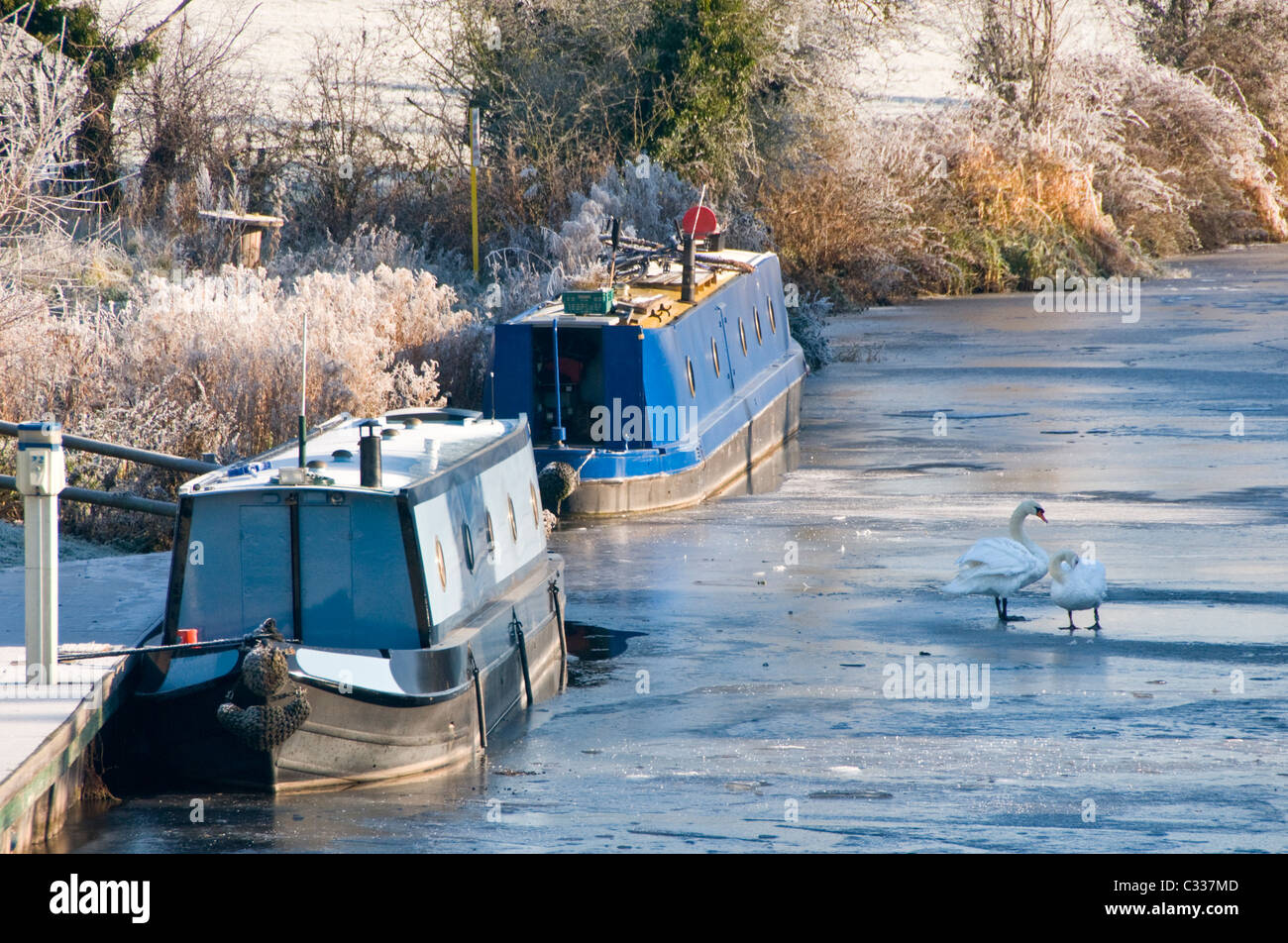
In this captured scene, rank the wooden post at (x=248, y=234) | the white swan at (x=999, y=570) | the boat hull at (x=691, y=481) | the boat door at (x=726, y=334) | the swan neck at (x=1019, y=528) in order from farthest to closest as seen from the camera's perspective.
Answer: the wooden post at (x=248, y=234) → the boat door at (x=726, y=334) → the boat hull at (x=691, y=481) → the swan neck at (x=1019, y=528) → the white swan at (x=999, y=570)

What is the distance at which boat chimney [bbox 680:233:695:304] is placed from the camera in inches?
775

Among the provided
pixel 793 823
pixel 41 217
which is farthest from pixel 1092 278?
pixel 793 823

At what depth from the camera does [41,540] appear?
31.5ft

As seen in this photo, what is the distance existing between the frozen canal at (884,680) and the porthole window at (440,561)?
1105mm

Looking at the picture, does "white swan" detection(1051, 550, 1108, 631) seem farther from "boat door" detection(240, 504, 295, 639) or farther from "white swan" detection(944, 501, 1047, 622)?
"boat door" detection(240, 504, 295, 639)

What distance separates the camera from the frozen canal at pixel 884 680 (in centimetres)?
920

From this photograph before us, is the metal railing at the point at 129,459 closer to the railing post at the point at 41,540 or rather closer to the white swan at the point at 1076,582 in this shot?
the railing post at the point at 41,540

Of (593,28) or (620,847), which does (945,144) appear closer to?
(593,28)

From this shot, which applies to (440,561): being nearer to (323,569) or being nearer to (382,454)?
(323,569)

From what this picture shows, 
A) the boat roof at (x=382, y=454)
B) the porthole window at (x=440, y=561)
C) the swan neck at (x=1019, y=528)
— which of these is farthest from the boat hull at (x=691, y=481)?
the porthole window at (x=440, y=561)

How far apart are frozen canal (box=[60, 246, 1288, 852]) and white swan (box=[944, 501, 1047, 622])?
0.31 meters

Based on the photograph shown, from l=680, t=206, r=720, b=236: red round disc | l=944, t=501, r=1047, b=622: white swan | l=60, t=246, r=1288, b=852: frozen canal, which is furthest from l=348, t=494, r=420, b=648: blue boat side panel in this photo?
l=680, t=206, r=720, b=236: red round disc

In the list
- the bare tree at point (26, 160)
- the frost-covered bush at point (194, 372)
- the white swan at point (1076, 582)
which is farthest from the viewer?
the bare tree at point (26, 160)
